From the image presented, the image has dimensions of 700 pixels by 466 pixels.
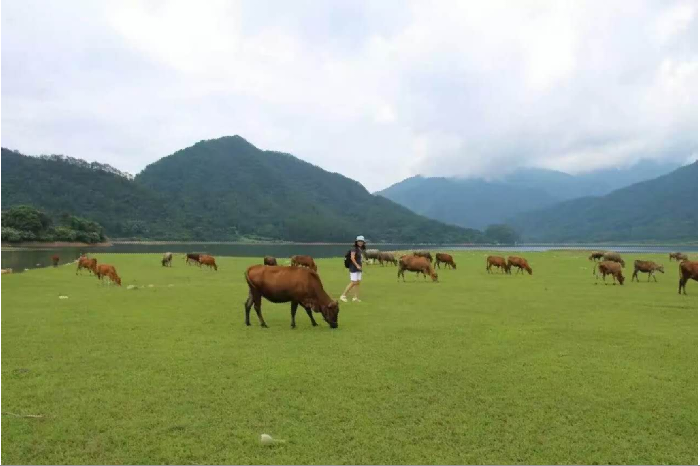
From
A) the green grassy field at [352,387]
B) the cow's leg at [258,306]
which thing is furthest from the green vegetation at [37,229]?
the cow's leg at [258,306]

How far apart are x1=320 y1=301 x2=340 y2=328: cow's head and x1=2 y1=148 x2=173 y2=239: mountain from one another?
14220 centimetres

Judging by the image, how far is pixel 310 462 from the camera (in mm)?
5172

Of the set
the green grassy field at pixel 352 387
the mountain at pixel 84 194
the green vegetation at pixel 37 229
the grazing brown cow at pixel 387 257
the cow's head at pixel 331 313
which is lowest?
the green grassy field at pixel 352 387

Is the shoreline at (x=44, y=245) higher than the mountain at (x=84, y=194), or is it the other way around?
the mountain at (x=84, y=194)

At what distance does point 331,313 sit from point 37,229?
10037cm

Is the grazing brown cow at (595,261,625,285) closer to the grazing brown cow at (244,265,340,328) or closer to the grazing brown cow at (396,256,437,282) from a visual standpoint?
the grazing brown cow at (396,256,437,282)

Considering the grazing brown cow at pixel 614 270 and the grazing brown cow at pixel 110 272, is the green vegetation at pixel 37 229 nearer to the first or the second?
the grazing brown cow at pixel 110 272

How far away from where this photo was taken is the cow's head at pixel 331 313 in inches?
479

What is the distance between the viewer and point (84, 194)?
5965 inches

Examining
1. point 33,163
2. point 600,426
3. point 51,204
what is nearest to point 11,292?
point 600,426

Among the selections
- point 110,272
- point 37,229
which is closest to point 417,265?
point 110,272

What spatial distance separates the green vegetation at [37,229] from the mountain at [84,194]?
3781 cm

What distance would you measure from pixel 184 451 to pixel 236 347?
15.3 ft

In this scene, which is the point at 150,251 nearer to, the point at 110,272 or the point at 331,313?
the point at 110,272
